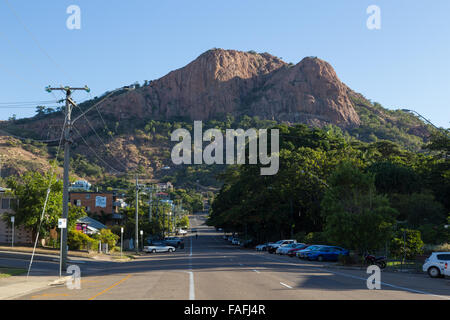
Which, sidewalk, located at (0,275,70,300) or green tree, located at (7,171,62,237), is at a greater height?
green tree, located at (7,171,62,237)

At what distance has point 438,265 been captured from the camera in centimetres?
2633

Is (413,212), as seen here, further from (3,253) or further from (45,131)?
(45,131)

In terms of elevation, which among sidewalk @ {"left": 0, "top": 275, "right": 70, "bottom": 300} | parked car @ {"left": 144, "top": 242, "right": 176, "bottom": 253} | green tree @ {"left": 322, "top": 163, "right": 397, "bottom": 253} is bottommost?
parked car @ {"left": 144, "top": 242, "right": 176, "bottom": 253}

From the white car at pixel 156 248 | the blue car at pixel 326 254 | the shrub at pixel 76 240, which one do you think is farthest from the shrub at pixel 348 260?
the white car at pixel 156 248

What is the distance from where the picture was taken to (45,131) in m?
194

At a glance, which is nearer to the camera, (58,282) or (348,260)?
(58,282)

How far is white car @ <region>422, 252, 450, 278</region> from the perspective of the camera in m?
25.8

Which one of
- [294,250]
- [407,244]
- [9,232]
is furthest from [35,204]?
[407,244]

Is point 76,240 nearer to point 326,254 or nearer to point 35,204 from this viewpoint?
point 35,204

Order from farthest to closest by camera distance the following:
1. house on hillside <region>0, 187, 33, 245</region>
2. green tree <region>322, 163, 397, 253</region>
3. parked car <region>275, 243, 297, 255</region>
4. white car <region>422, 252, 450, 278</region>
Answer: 1. parked car <region>275, 243, 297, 255</region>
2. house on hillside <region>0, 187, 33, 245</region>
3. green tree <region>322, 163, 397, 253</region>
4. white car <region>422, 252, 450, 278</region>

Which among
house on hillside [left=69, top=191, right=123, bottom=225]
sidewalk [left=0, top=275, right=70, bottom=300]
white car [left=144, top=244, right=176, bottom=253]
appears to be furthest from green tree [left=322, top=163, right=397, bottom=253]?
house on hillside [left=69, top=191, right=123, bottom=225]

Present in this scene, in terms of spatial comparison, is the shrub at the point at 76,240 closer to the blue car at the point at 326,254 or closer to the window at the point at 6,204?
the window at the point at 6,204

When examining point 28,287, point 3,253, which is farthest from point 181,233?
point 28,287

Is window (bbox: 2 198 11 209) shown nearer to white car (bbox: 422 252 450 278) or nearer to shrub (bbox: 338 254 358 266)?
shrub (bbox: 338 254 358 266)
